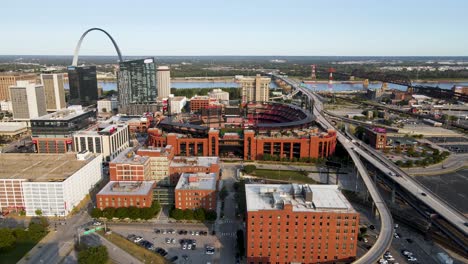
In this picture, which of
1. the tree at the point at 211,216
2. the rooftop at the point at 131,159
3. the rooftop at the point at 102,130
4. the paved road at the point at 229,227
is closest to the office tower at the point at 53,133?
the rooftop at the point at 102,130

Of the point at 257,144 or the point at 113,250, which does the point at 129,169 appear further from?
the point at 257,144

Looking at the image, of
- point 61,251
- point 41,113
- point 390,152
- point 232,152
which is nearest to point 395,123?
point 390,152

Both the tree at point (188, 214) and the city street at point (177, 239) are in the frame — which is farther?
the tree at point (188, 214)

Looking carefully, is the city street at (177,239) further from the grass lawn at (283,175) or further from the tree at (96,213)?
→ the grass lawn at (283,175)

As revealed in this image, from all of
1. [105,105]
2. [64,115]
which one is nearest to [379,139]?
[64,115]

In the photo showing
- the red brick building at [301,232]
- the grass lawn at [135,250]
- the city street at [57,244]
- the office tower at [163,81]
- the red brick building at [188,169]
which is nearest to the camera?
the red brick building at [301,232]

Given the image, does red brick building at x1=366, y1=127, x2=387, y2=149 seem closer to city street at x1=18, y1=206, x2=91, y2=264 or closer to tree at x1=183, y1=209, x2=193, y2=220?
tree at x1=183, y1=209, x2=193, y2=220
